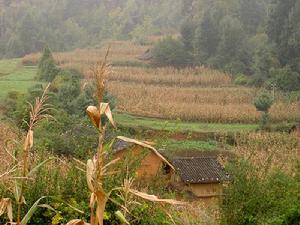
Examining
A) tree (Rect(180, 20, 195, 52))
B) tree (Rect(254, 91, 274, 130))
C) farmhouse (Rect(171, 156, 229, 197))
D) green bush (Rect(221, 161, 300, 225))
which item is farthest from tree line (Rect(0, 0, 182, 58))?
green bush (Rect(221, 161, 300, 225))

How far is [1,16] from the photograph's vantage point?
55.7 m

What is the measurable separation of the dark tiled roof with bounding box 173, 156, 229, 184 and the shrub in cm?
2160

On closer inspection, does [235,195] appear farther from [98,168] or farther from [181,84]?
[181,84]

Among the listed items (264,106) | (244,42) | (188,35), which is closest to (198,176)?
(264,106)

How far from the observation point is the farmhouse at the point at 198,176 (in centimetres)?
1438

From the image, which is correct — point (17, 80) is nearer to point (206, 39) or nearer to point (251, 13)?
point (206, 39)

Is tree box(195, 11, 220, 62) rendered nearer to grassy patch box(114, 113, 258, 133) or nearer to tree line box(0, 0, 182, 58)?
tree line box(0, 0, 182, 58)

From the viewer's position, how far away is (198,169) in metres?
15.0

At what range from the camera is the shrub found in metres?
36.8

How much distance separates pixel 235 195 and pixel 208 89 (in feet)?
76.8

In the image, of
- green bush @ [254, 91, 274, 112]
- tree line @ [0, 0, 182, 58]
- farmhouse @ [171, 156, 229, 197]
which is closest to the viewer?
farmhouse @ [171, 156, 229, 197]

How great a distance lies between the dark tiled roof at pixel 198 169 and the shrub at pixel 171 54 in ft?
70.9

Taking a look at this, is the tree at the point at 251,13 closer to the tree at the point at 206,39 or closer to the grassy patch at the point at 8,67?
the tree at the point at 206,39

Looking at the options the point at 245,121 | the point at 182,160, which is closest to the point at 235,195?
the point at 182,160
